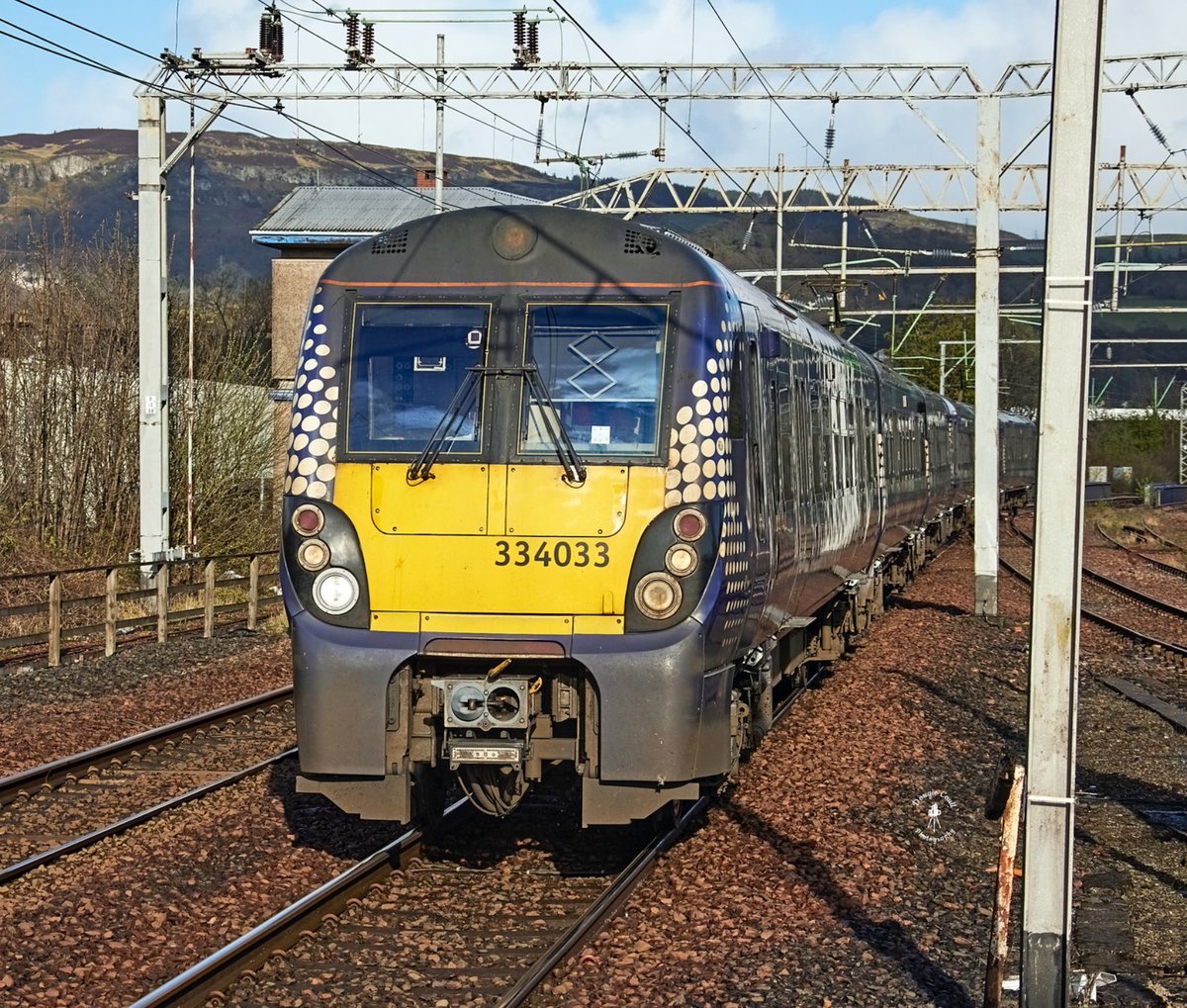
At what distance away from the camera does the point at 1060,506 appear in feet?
17.8

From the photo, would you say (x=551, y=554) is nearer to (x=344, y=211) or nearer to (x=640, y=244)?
(x=640, y=244)

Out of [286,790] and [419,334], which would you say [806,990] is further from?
[286,790]

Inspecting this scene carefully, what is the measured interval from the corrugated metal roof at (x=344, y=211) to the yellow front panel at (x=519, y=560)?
37.3 metres

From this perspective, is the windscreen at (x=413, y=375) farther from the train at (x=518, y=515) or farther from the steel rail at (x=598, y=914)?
the steel rail at (x=598, y=914)

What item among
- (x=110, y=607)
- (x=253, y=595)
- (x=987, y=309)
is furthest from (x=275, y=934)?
(x=987, y=309)

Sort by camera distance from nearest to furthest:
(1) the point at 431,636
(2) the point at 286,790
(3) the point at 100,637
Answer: (1) the point at 431,636 < (2) the point at 286,790 < (3) the point at 100,637

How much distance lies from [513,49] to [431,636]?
579 inches

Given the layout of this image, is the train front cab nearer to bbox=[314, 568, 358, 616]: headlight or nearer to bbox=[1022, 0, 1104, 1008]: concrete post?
bbox=[314, 568, 358, 616]: headlight

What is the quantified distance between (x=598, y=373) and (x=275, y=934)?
285 cm

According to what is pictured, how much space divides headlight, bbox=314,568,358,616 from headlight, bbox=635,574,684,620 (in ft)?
4.23

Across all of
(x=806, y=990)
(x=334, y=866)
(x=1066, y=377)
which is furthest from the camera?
(x=334, y=866)

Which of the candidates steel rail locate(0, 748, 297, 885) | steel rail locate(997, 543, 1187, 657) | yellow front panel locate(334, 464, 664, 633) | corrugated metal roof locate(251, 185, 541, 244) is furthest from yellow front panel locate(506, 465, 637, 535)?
corrugated metal roof locate(251, 185, 541, 244)

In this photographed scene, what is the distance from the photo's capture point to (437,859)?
27.6 feet

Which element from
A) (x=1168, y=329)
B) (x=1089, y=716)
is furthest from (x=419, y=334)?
(x=1168, y=329)
